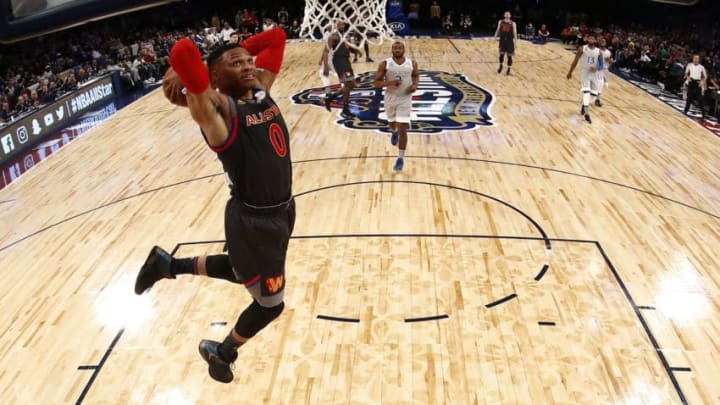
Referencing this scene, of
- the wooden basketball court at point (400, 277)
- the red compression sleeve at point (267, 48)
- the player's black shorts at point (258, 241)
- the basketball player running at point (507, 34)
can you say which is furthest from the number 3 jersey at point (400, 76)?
the basketball player running at point (507, 34)

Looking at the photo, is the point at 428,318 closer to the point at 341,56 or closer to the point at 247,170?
the point at 247,170

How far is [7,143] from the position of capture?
27.4ft

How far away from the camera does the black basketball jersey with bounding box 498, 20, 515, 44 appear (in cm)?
1307

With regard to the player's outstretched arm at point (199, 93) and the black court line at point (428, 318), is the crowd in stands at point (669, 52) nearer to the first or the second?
the black court line at point (428, 318)

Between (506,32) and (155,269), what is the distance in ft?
38.2

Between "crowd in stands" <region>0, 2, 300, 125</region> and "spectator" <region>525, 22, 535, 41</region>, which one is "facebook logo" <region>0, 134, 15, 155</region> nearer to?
"crowd in stands" <region>0, 2, 300, 125</region>

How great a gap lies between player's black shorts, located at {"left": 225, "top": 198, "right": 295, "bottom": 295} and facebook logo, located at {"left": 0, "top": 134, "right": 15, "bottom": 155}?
7.03 m

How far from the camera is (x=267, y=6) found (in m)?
24.0

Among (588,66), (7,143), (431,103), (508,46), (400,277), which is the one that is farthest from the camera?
(508,46)

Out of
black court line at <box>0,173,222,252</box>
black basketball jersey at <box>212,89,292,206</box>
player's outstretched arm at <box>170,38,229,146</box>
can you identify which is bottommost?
black court line at <box>0,173,222,252</box>

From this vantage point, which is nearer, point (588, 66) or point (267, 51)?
point (267, 51)

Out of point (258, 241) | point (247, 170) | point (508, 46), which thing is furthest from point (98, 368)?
point (508, 46)

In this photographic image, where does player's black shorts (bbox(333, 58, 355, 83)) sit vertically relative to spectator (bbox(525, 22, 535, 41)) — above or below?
above

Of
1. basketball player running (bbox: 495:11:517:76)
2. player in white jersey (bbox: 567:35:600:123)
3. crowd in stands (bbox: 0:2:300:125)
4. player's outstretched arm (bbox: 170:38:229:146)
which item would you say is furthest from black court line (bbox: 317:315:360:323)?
basketball player running (bbox: 495:11:517:76)
